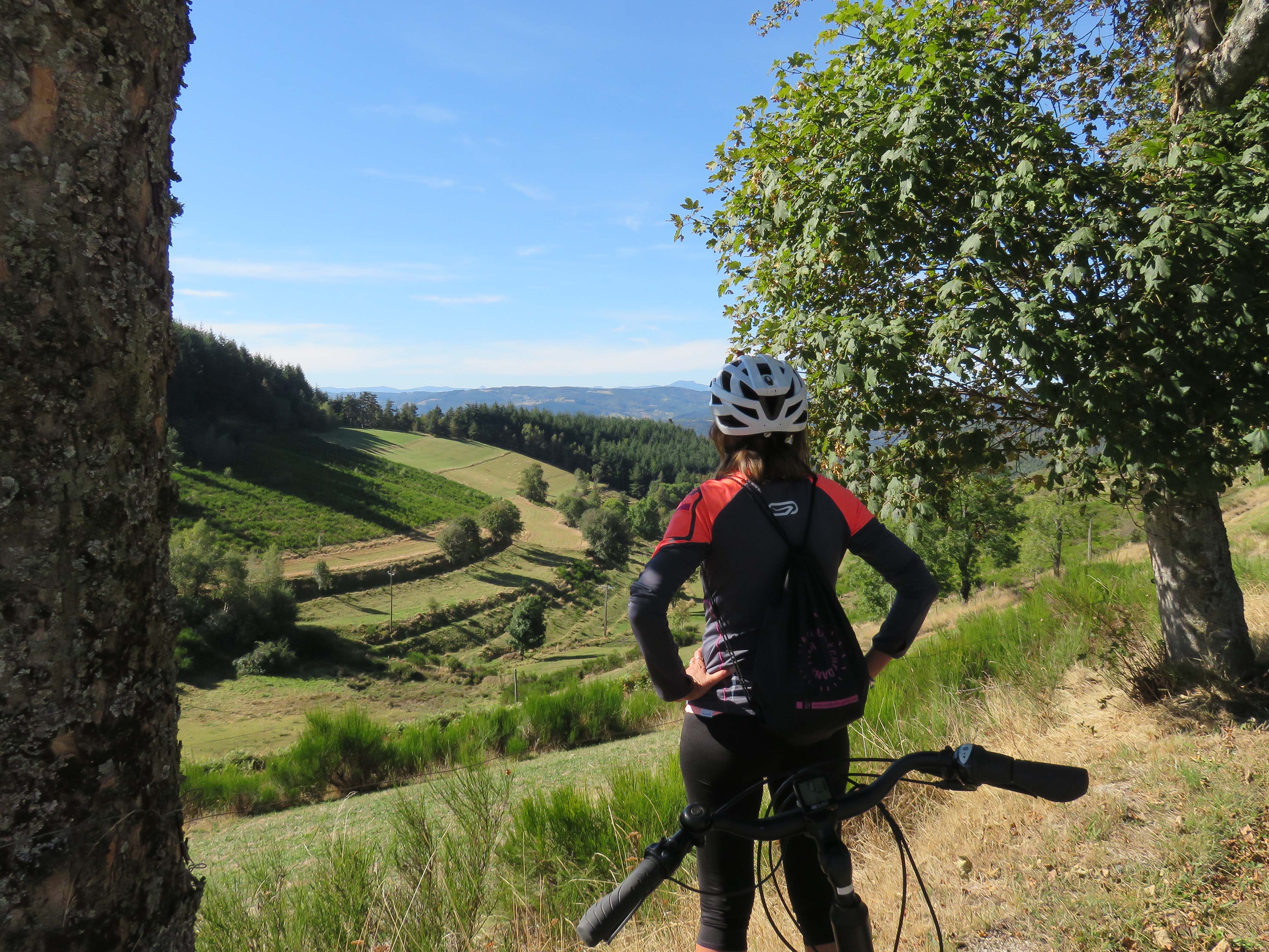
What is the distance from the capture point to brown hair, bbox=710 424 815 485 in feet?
7.13

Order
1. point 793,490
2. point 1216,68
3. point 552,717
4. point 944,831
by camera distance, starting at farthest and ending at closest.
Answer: point 552,717, point 1216,68, point 944,831, point 793,490

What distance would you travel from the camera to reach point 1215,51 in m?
4.32

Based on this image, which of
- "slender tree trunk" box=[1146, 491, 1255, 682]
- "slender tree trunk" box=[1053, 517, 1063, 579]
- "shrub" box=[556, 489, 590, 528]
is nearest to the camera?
"slender tree trunk" box=[1146, 491, 1255, 682]

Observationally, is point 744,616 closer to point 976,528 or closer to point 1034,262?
point 1034,262

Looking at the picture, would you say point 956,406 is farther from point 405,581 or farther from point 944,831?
point 405,581

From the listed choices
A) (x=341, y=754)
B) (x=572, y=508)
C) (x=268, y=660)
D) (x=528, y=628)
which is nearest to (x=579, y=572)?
(x=572, y=508)

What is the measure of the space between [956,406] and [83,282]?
522cm

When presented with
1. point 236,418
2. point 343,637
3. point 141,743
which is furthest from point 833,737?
point 236,418

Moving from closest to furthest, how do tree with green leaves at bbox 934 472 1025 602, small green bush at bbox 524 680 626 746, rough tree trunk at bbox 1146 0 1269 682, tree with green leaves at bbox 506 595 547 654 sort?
rough tree trunk at bbox 1146 0 1269 682, tree with green leaves at bbox 934 472 1025 602, small green bush at bbox 524 680 626 746, tree with green leaves at bbox 506 595 547 654

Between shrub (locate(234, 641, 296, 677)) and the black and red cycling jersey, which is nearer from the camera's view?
the black and red cycling jersey

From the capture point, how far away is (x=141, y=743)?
1.64m

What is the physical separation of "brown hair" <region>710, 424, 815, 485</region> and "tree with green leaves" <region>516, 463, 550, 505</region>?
102890 millimetres

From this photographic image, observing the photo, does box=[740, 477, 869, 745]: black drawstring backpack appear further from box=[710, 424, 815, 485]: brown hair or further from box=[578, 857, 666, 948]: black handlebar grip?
box=[578, 857, 666, 948]: black handlebar grip

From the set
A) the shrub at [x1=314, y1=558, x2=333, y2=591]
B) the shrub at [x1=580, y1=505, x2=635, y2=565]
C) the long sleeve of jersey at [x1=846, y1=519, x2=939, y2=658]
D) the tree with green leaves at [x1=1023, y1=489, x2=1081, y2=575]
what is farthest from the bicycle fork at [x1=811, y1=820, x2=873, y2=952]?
the shrub at [x1=580, y1=505, x2=635, y2=565]
